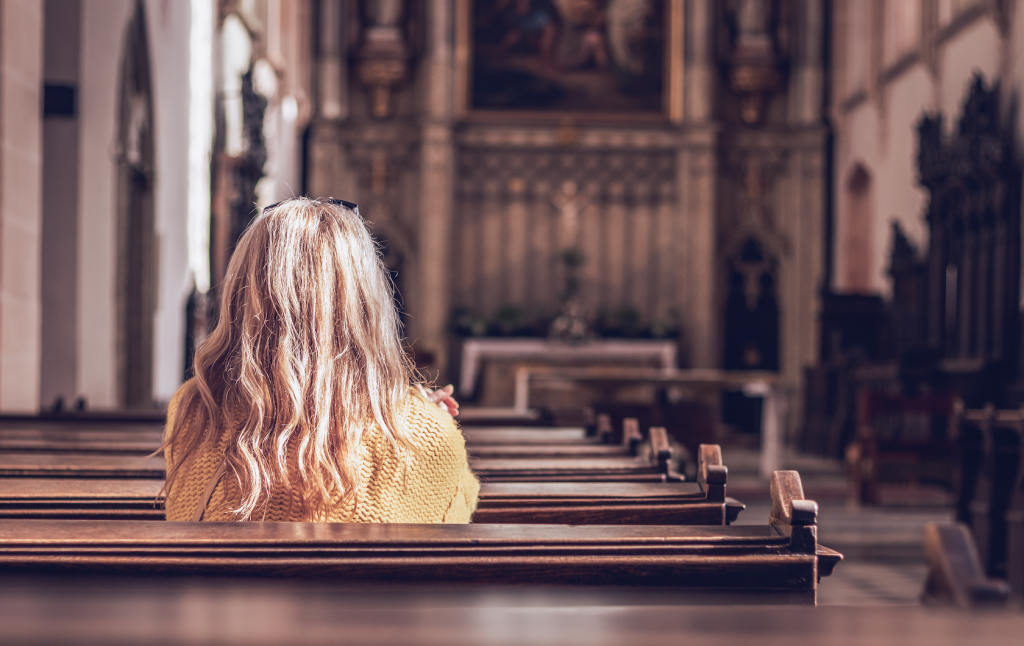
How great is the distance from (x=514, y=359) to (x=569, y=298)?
1318 mm

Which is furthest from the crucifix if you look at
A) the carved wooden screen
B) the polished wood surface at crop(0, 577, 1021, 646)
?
the polished wood surface at crop(0, 577, 1021, 646)

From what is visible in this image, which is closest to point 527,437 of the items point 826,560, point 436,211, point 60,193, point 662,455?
point 662,455

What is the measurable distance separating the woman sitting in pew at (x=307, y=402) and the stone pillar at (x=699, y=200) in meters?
12.5

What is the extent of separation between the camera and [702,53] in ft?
47.0

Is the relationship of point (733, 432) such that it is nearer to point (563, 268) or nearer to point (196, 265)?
point (563, 268)

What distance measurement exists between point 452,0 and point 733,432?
700 centimetres

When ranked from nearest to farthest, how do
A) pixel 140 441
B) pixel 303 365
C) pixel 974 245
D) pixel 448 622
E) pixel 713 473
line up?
pixel 448 622 → pixel 303 365 → pixel 713 473 → pixel 140 441 → pixel 974 245

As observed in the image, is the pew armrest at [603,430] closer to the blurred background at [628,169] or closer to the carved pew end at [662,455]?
the carved pew end at [662,455]

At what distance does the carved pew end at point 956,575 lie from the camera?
3.12 feet

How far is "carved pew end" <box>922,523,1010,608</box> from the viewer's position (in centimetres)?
95

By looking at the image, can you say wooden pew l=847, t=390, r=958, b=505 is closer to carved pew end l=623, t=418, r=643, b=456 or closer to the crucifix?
carved pew end l=623, t=418, r=643, b=456

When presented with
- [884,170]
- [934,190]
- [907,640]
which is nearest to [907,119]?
[884,170]

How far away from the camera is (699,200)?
14.2 m

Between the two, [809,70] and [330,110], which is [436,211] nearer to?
[330,110]
